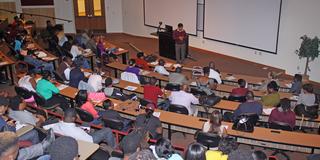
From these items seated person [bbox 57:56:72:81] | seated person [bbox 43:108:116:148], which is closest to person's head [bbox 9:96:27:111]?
seated person [bbox 43:108:116:148]

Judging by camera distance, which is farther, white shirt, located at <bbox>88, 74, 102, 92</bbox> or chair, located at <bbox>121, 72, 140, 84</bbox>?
chair, located at <bbox>121, 72, 140, 84</bbox>

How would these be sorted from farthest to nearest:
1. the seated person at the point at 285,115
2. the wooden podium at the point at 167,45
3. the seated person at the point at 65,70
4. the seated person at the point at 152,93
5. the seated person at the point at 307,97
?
the wooden podium at the point at 167,45
the seated person at the point at 65,70
the seated person at the point at 152,93
the seated person at the point at 307,97
the seated person at the point at 285,115

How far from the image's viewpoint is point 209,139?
5.60m

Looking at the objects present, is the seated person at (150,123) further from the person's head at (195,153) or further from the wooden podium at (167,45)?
the wooden podium at (167,45)

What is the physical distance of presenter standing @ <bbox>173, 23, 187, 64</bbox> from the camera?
13.0m

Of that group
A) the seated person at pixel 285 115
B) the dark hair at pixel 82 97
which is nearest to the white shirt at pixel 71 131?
the dark hair at pixel 82 97

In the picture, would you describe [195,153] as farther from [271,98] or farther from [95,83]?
[95,83]

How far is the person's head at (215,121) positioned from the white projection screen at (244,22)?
285 inches

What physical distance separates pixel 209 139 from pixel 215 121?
1.17 ft

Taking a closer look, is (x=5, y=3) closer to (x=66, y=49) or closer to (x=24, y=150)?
(x=66, y=49)

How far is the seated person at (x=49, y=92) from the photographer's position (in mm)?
7941

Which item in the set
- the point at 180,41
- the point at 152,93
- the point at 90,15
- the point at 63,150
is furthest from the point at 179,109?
the point at 90,15

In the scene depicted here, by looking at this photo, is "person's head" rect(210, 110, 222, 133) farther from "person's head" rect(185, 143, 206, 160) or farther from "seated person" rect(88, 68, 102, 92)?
"seated person" rect(88, 68, 102, 92)

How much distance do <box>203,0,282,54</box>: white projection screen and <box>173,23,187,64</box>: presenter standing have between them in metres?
1.74
